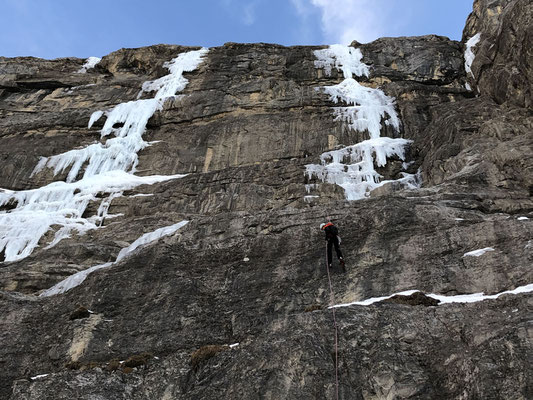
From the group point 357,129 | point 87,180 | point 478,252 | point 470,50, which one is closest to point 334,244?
point 478,252

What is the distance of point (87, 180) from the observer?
31.1 metres

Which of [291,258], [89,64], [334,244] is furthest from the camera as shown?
[89,64]

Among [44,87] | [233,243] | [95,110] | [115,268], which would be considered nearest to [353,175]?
[233,243]

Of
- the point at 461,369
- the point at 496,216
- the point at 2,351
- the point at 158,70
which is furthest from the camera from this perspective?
the point at 158,70

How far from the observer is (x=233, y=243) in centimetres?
1523

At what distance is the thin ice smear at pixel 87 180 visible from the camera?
2584 cm

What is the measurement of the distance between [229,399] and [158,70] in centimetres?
3590

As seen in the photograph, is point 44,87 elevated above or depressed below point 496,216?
above

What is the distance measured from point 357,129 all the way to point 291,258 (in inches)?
742

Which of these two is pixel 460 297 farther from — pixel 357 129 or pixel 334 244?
pixel 357 129

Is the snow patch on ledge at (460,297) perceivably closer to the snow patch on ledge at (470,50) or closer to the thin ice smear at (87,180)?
the thin ice smear at (87,180)

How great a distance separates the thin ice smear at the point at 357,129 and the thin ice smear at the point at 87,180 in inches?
376

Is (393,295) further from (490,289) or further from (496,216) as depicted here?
(496,216)

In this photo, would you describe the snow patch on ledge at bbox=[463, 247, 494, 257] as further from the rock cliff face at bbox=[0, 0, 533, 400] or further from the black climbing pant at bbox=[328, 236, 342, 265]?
the black climbing pant at bbox=[328, 236, 342, 265]
